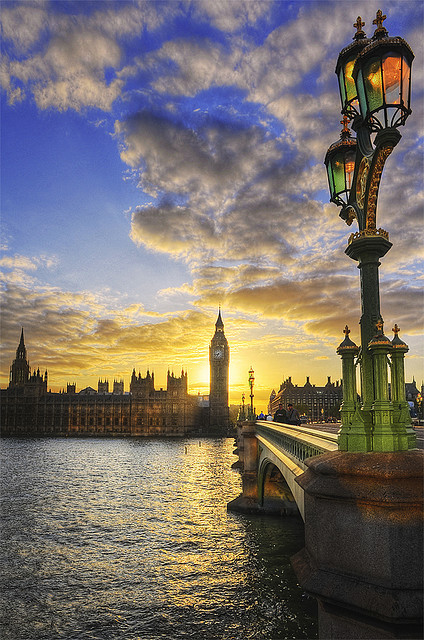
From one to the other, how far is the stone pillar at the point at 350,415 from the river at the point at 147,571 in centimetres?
1315

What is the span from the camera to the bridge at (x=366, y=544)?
14.5ft

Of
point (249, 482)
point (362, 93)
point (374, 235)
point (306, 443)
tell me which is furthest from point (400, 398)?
point (249, 482)

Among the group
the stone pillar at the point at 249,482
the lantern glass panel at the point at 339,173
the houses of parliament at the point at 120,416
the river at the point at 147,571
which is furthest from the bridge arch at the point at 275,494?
the houses of parliament at the point at 120,416

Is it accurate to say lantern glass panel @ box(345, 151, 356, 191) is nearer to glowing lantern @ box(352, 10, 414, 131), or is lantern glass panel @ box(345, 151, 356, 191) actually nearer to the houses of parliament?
glowing lantern @ box(352, 10, 414, 131)

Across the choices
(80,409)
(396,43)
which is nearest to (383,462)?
(396,43)

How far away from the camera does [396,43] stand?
546cm

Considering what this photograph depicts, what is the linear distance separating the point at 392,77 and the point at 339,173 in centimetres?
199

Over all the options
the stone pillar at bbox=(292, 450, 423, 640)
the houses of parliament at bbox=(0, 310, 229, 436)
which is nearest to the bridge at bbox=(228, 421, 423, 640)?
the stone pillar at bbox=(292, 450, 423, 640)

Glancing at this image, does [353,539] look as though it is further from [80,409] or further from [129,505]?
[80,409]

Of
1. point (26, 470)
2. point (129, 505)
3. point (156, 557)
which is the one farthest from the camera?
point (26, 470)

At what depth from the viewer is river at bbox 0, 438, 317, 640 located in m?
16.7

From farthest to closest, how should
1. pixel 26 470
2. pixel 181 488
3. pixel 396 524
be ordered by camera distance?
1. pixel 26 470
2. pixel 181 488
3. pixel 396 524

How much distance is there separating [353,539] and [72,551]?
84.0ft

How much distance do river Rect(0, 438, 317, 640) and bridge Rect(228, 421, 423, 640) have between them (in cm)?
1282
